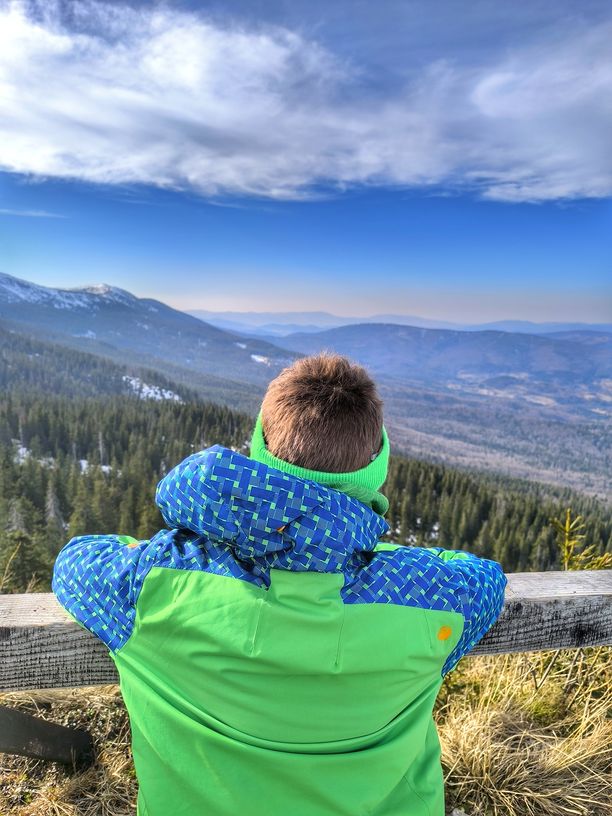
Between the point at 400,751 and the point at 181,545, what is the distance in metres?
0.98

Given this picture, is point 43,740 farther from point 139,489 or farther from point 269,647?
point 139,489

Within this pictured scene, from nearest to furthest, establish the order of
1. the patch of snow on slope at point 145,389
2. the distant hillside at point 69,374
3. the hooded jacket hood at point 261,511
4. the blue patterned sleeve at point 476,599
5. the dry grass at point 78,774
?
the hooded jacket hood at point 261,511 → the blue patterned sleeve at point 476,599 → the dry grass at point 78,774 → the distant hillside at point 69,374 → the patch of snow on slope at point 145,389

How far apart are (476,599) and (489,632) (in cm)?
48

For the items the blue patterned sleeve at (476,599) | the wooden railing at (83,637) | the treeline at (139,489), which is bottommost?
the treeline at (139,489)

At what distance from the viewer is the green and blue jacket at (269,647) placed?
5.14 ft

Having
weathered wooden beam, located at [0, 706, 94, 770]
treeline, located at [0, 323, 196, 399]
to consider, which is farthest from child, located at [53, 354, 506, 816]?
treeline, located at [0, 323, 196, 399]

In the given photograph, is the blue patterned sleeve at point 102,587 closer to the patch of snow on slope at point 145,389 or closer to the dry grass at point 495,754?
the dry grass at point 495,754

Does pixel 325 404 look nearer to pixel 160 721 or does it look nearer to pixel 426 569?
pixel 426 569

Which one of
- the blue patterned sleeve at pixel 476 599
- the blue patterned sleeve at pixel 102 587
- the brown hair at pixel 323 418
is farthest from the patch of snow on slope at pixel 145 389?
the blue patterned sleeve at pixel 476 599

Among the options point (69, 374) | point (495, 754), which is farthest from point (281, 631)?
point (69, 374)

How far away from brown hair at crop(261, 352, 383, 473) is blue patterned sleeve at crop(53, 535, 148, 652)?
0.64 m

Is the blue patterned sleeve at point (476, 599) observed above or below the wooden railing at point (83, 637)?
above

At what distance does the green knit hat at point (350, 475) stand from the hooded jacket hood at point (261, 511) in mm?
106

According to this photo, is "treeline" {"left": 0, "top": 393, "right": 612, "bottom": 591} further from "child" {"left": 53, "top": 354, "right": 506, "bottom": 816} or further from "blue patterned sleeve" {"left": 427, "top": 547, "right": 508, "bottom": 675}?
"blue patterned sleeve" {"left": 427, "top": 547, "right": 508, "bottom": 675}
